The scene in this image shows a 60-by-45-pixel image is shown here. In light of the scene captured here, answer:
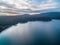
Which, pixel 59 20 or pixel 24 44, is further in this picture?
pixel 59 20

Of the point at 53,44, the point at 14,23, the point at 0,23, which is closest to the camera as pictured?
the point at 53,44

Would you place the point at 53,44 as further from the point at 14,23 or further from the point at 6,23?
the point at 14,23

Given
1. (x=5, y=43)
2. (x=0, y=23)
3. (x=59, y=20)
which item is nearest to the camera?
(x=5, y=43)

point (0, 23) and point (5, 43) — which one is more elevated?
point (0, 23)

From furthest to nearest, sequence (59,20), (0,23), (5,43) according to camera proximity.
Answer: (59,20) → (0,23) → (5,43)

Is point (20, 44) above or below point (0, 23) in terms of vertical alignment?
below

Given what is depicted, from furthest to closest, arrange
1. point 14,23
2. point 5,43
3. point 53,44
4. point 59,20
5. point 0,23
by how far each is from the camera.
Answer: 1. point 59,20
2. point 14,23
3. point 0,23
4. point 5,43
5. point 53,44

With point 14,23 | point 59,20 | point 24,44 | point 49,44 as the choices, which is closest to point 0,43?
point 24,44

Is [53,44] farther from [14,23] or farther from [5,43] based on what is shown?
[14,23]

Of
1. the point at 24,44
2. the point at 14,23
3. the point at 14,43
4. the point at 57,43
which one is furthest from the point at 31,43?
the point at 14,23
